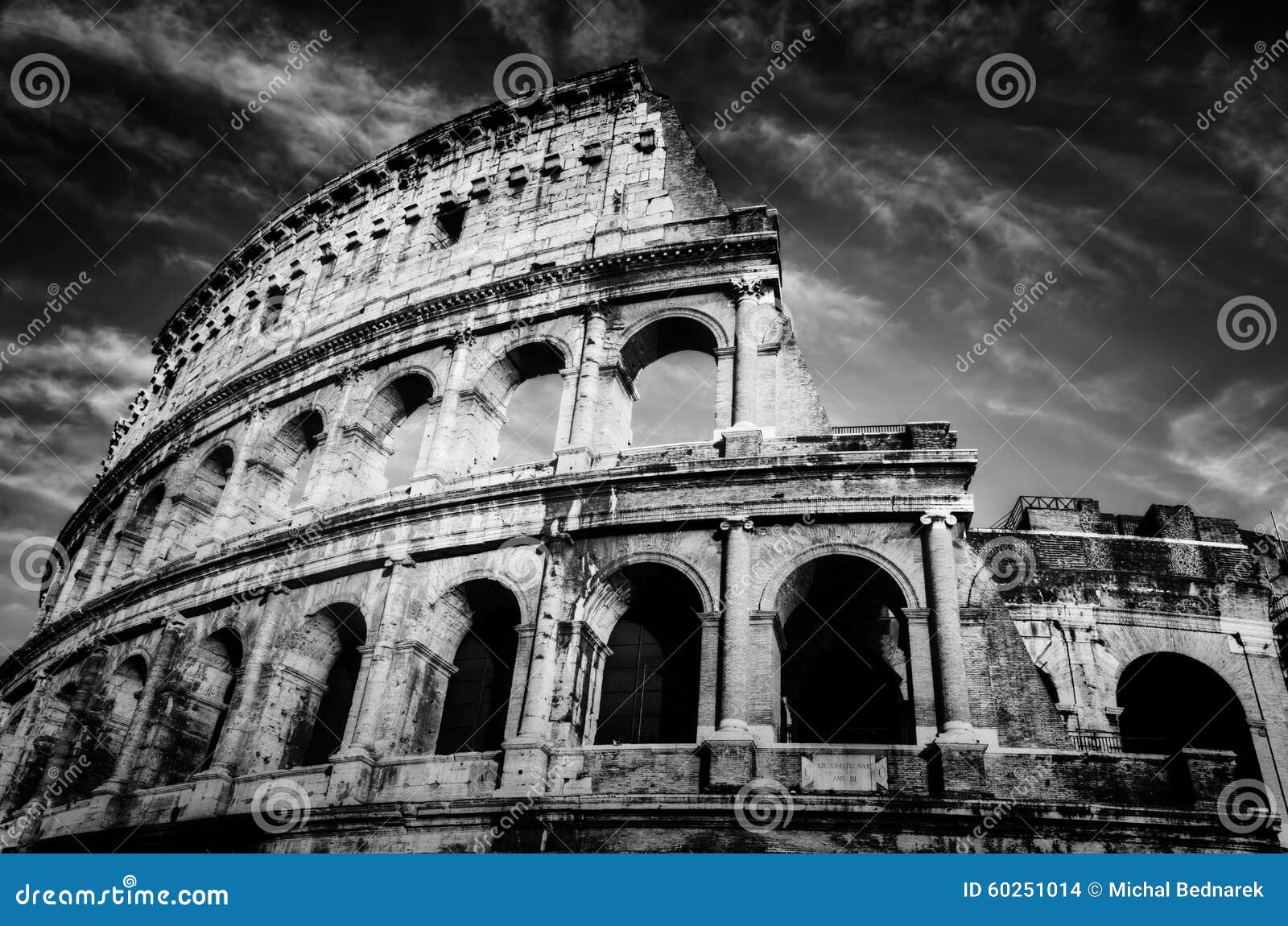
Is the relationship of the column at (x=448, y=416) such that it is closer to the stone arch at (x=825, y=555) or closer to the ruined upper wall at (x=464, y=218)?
the ruined upper wall at (x=464, y=218)

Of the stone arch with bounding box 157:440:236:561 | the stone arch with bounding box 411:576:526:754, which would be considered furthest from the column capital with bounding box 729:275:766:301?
the stone arch with bounding box 157:440:236:561

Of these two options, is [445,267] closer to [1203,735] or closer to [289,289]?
[289,289]

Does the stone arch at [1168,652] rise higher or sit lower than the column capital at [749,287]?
lower

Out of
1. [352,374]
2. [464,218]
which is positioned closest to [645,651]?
[352,374]

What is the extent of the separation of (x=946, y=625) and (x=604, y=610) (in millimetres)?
4615

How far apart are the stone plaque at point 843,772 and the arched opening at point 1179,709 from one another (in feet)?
21.8

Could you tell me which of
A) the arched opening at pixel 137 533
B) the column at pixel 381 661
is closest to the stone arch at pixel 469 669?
the column at pixel 381 661

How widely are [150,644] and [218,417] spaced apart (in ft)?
19.1

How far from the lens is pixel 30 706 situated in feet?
61.1

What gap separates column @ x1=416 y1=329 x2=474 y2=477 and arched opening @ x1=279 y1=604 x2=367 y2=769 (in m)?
2.67

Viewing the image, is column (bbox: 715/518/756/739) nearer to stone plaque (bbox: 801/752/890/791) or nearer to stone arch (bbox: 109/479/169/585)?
stone plaque (bbox: 801/752/890/791)

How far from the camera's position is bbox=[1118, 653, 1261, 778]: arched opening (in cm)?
1453

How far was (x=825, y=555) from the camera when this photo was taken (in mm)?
11781

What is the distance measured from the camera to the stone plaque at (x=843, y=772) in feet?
33.0
